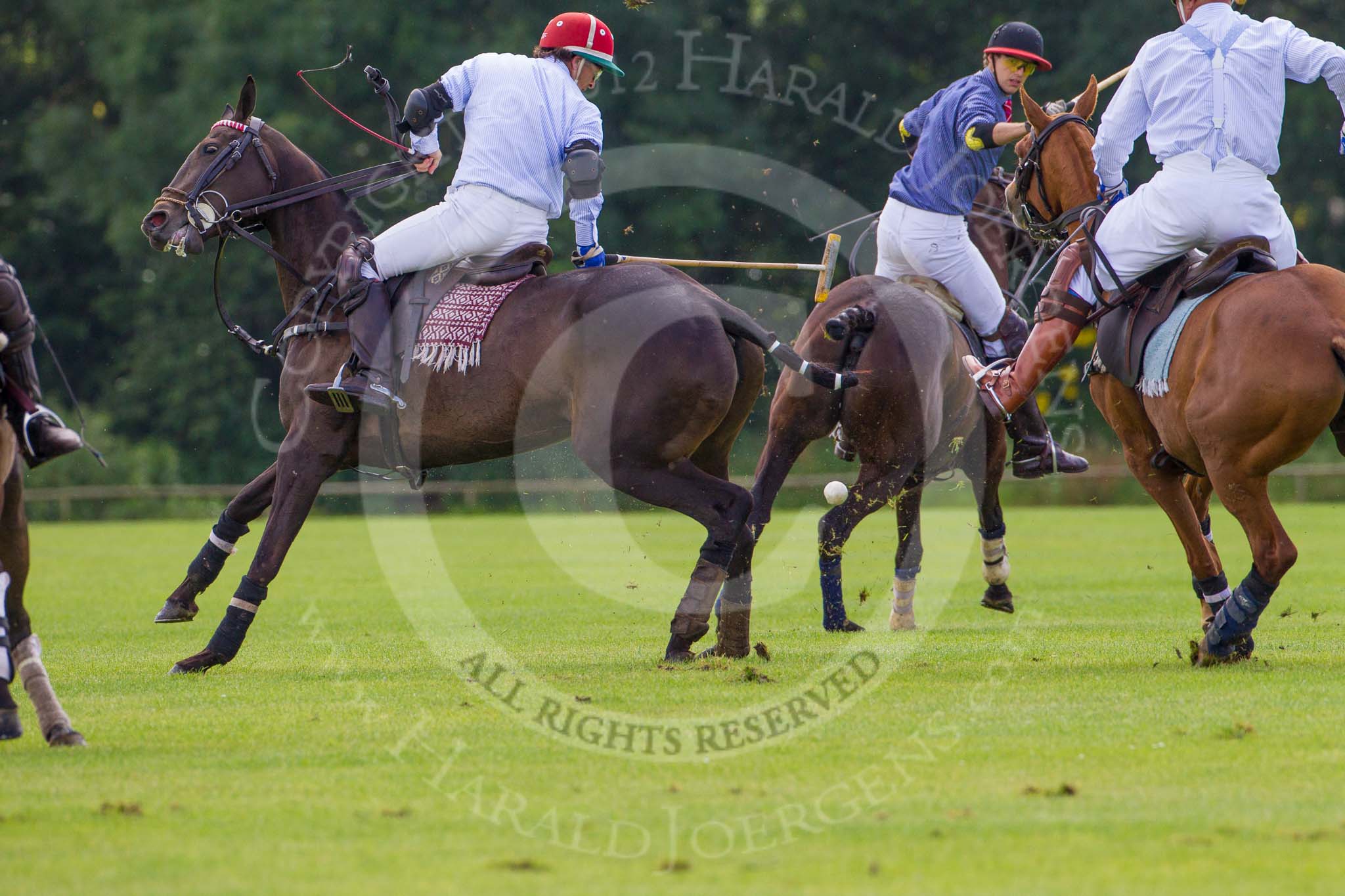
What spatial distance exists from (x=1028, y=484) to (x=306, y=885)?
23.9m

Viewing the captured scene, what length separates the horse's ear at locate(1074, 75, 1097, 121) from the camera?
301 inches

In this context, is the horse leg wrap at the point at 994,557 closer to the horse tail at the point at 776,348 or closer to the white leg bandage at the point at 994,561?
the white leg bandage at the point at 994,561

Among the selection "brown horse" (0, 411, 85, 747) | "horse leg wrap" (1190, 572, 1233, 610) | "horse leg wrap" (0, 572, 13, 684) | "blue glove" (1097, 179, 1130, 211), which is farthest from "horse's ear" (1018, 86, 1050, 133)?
"horse leg wrap" (0, 572, 13, 684)

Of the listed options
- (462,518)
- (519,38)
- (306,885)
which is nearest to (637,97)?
(519,38)

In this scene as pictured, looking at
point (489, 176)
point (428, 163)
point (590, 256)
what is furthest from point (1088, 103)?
point (428, 163)

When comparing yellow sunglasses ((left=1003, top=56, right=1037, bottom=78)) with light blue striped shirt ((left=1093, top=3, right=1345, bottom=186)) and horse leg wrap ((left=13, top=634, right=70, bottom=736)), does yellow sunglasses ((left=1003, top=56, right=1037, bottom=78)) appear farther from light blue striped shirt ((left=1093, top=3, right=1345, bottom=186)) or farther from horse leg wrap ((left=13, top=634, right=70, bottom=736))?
horse leg wrap ((left=13, top=634, right=70, bottom=736))

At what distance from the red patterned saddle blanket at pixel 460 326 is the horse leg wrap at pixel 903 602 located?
9.34 ft

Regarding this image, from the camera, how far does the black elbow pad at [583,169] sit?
24.8ft

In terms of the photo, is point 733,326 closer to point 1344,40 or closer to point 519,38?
point 519,38

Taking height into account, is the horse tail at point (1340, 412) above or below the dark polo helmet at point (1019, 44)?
below

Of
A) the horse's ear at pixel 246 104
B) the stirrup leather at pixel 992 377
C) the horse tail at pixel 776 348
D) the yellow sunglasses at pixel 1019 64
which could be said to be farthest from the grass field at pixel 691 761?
the yellow sunglasses at pixel 1019 64

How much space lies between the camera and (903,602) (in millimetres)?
9195

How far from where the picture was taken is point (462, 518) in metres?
24.4

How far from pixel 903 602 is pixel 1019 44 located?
121 inches
